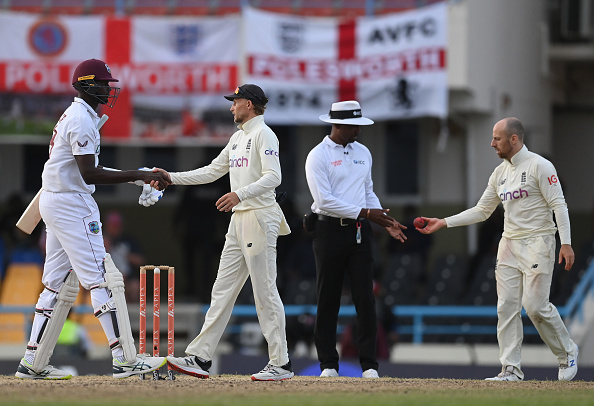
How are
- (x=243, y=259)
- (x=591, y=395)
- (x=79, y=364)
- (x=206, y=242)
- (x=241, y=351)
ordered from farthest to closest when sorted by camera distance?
(x=206, y=242) → (x=241, y=351) → (x=79, y=364) → (x=243, y=259) → (x=591, y=395)

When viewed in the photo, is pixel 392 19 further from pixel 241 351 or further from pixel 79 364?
pixel 79 364

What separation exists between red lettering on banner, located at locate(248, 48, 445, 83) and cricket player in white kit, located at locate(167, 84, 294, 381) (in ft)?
25.1

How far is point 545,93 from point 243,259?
12703mm

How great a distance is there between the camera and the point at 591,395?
876cm

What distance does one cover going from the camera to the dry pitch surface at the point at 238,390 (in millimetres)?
8094

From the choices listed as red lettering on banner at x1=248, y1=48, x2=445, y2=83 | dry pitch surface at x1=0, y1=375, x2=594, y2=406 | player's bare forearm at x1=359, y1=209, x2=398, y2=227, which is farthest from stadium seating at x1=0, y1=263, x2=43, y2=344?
player's bare forearm at x1=359, y1=209, x2=398, y2=227

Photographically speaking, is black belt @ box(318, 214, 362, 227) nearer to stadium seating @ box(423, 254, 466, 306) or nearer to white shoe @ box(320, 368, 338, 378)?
white shoe @ box(320, 368, 338, 378)

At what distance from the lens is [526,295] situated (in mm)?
9977

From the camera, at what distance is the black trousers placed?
10.3 m

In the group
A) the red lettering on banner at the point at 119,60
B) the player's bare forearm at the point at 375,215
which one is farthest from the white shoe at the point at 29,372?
the red lettering on banner at the point at 119,60

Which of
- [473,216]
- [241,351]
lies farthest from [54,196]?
[241,351]

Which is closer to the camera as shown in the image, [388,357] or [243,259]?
[243,259]

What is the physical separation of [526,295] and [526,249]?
391mm

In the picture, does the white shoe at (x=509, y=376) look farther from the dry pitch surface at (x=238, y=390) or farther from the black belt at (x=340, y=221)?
the black belt at (x=340, y=221)
